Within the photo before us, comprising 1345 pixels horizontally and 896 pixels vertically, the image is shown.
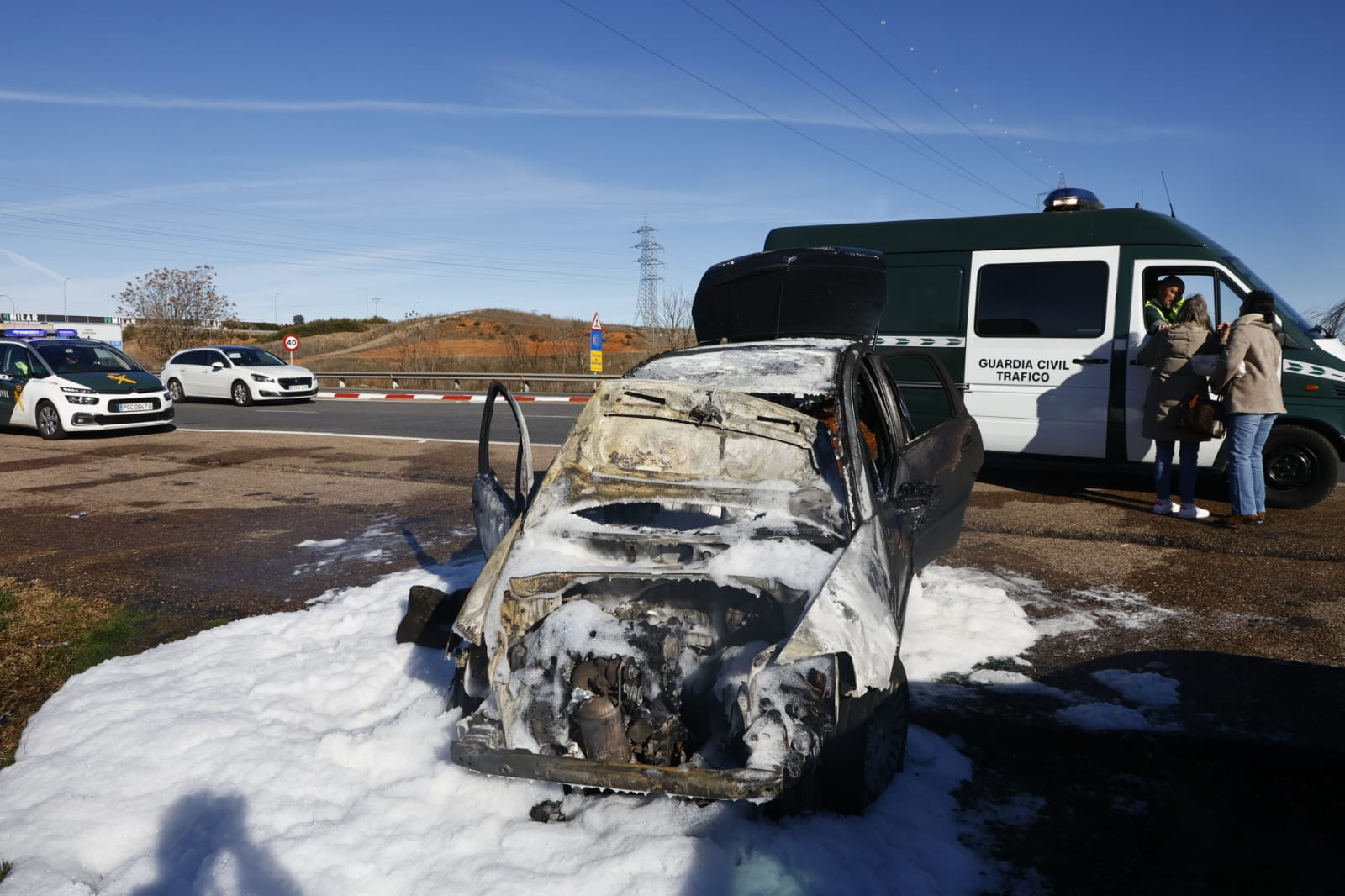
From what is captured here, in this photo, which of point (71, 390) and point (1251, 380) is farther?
point (71, 390)

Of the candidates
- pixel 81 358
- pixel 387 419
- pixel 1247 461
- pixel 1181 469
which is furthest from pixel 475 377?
pixel 1247 461

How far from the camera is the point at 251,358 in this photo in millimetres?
22672

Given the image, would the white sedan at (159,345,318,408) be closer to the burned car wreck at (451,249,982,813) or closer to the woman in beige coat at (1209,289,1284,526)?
the burned car wreck at (451,249,982,813)

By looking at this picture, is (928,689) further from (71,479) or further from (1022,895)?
(71,479)

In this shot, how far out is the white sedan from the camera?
70.0 ft

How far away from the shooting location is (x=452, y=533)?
7266 mm

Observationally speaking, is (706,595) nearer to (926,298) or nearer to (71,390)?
(926,298)

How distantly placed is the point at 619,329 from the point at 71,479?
6729 cm

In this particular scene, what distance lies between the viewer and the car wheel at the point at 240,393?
2144 cm

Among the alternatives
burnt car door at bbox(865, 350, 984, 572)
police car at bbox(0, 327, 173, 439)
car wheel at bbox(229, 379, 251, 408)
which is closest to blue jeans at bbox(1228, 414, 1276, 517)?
burnt car door at bbox(865, 350, 984, 572)

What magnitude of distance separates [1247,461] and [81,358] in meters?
16.5

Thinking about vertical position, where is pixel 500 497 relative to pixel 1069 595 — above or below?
above

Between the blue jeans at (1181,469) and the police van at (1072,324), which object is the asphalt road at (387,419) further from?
the blue jeans at (1181,469)

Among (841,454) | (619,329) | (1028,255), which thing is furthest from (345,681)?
(619,329)
